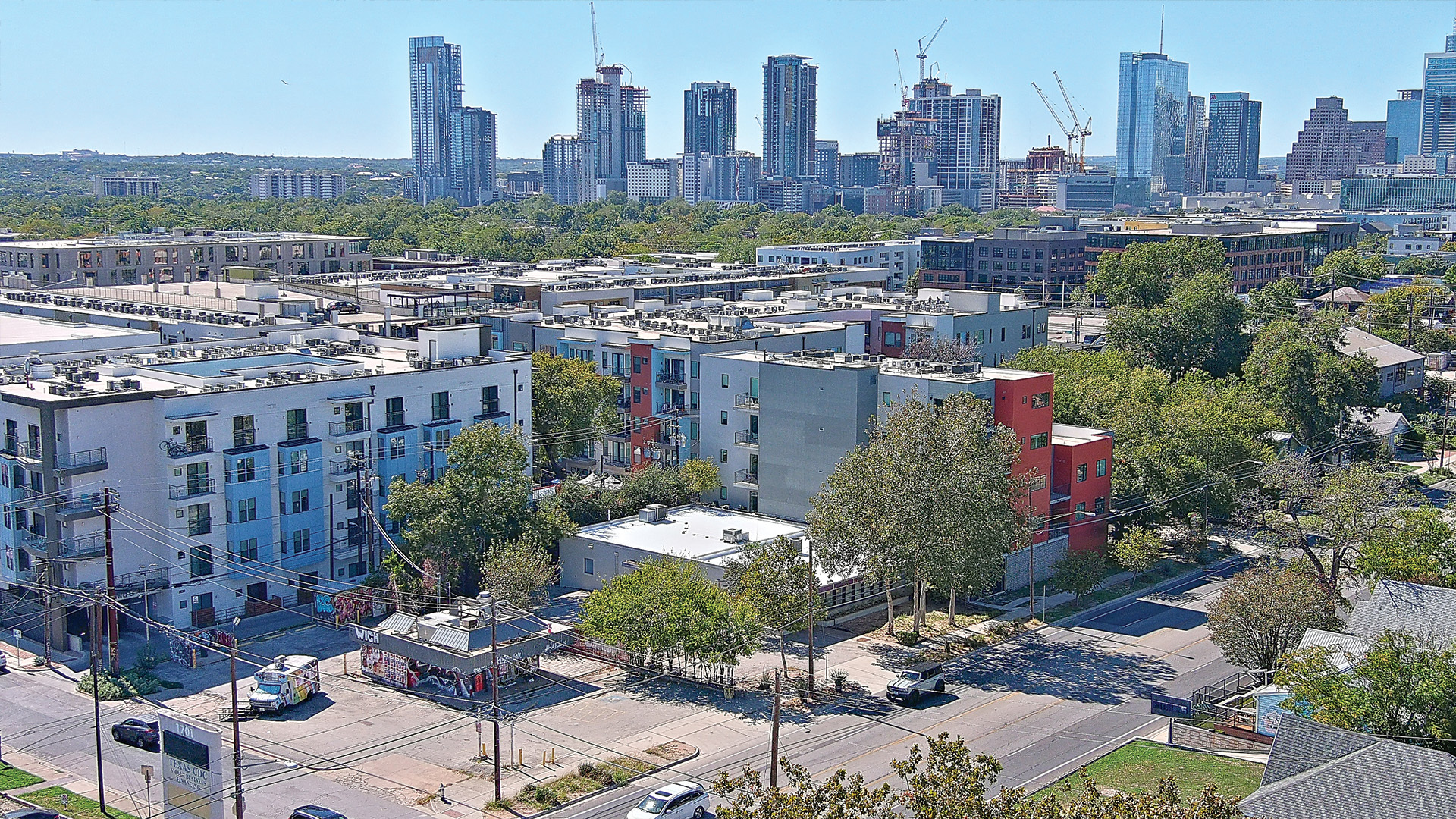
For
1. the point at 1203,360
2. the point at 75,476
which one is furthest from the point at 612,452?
the point at 1203,360

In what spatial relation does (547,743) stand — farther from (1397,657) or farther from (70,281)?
(70,281)

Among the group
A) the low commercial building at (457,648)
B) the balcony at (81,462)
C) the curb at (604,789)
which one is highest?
the balcony at (81,462)

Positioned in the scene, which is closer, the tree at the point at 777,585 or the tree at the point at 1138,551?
the tree at the point at 777,585

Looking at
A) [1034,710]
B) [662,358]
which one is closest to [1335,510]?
[1034,710]

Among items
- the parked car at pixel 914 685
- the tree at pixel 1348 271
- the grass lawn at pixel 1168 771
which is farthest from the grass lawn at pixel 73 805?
the tree at pixel 1348 271

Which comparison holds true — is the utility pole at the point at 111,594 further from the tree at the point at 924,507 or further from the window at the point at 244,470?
the tree at the point at 924,507

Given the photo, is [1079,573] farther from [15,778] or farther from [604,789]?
[15,778]

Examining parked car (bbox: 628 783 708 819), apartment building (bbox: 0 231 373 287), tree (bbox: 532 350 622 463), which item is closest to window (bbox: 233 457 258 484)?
tree (bbox: 532 350 622 463)

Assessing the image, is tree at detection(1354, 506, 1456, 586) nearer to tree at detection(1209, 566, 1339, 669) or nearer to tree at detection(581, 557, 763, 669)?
tree at detection(1209, 566, 1339, 669)
